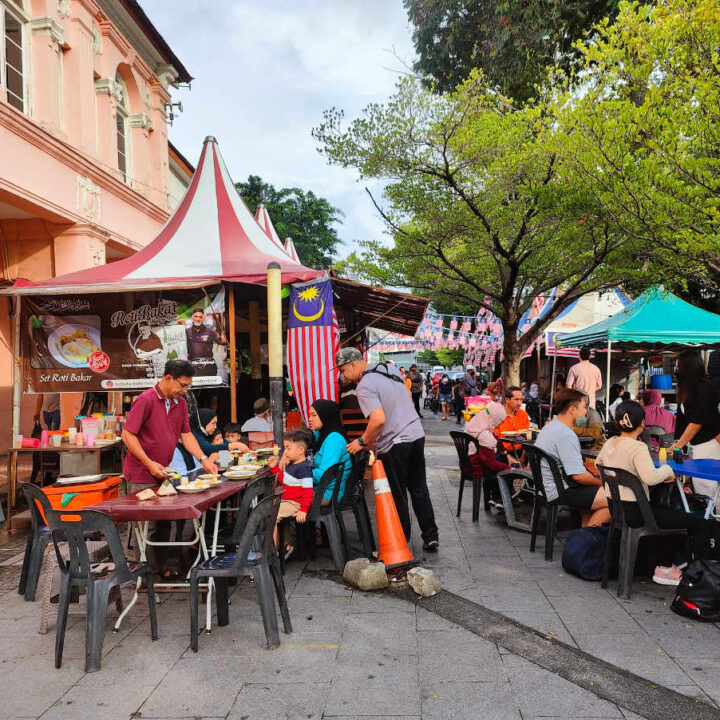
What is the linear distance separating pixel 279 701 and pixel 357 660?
0.60 meters

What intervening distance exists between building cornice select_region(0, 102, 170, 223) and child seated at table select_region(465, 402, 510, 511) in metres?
8.22

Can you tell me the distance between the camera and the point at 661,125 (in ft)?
24.9

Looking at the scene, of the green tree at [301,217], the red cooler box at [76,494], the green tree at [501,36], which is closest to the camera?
the red cooler box at [76,494]

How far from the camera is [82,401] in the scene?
11.6 metres

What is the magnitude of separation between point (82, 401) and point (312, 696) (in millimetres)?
10014

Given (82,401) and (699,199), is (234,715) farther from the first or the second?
(82,401)

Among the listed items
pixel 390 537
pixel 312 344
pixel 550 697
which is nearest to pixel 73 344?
pixel 312 344

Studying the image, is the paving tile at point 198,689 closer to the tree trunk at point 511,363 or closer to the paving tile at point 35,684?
the paving tile at point 35,684

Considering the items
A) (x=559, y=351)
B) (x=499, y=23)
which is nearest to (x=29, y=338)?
(x=559, y=351)

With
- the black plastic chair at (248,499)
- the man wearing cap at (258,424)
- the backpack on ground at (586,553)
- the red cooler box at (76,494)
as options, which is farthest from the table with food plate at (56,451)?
the backpack on ground at (586,553)

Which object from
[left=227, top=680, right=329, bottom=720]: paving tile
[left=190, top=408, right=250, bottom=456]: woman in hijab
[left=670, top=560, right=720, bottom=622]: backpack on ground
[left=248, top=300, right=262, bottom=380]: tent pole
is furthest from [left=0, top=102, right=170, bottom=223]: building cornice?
[left=670, top=560, right=720, bottom=622]: backpack on ground

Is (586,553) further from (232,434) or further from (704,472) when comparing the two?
(232,434)

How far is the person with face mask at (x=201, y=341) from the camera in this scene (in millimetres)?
7828

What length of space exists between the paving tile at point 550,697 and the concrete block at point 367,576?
1.42 m
